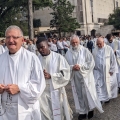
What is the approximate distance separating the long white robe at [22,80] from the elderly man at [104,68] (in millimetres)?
4415

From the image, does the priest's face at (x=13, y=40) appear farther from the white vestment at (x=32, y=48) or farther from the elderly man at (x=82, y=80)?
the white vestment at (x=32, y=48)

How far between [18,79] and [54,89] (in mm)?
1685

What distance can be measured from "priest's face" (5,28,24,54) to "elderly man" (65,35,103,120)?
9.99ft

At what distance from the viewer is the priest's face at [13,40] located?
379 centimetres

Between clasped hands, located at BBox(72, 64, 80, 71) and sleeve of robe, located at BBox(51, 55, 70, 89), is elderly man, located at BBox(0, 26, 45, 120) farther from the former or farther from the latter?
clasped hands, located at BBox(72, 64, 80, 71)

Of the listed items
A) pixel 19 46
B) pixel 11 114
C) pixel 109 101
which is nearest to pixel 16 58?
pixel 19 46

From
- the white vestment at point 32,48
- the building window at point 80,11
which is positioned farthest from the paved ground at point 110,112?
the building window at point 80,11

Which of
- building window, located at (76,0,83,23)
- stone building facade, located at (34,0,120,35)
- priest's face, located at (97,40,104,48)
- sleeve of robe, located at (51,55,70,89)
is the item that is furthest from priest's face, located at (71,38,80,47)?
building window, located at (76,0,83,23)

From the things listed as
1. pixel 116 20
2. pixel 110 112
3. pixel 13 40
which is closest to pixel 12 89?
pixel 13 40

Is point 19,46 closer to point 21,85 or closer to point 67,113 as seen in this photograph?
point 21,85

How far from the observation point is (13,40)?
12.4 ft

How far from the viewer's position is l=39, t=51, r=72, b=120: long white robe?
536 cm

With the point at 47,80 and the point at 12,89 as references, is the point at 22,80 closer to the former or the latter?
the point at 12,89

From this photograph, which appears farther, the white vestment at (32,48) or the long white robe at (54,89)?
the white vestment at (32,48)
